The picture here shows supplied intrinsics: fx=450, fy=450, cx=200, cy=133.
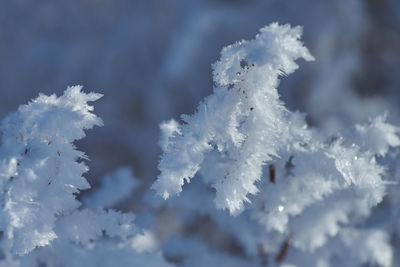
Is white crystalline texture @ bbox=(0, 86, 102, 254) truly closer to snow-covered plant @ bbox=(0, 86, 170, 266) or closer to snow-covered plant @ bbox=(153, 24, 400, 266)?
snow-covered plant @ bbox=(0, 86, 170, 266)

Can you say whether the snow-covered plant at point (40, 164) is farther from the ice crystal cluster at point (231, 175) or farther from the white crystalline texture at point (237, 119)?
the white crystalline texture at point (237, 119)

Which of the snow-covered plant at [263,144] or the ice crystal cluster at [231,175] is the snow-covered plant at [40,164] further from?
the snow-covered plant at [263,144]

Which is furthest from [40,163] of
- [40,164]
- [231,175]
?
[231,175]

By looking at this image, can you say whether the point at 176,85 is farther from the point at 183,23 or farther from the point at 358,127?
the point at 358,127

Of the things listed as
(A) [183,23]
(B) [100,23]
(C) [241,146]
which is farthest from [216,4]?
(C) [241,146]

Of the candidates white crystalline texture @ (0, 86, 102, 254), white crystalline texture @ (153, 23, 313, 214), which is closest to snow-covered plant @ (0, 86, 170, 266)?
white crystalline texture @ (0, 86, 102, 254)

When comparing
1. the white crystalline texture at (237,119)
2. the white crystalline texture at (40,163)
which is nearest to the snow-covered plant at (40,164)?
the white crystalline texture at (40,163)

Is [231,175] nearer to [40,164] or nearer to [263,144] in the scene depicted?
[263,144]
